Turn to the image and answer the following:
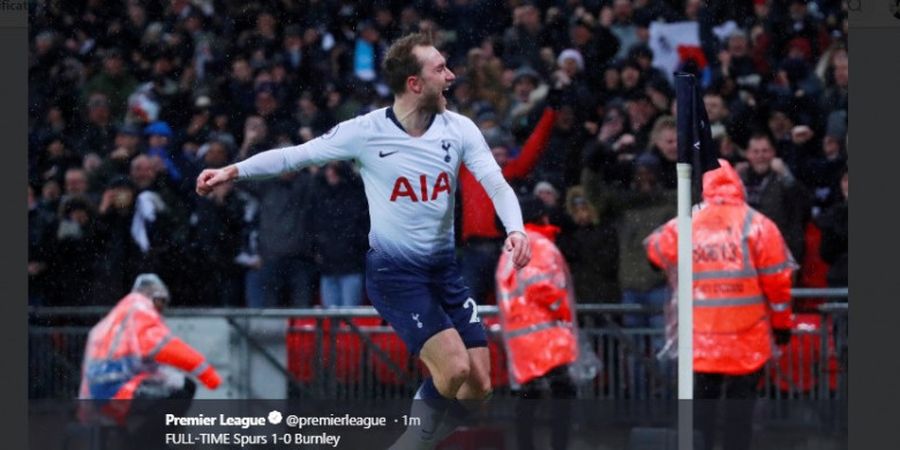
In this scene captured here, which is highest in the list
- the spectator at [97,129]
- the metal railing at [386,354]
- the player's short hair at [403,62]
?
the player's short hair at [403,62]

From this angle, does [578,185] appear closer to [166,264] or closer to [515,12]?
[515,12]

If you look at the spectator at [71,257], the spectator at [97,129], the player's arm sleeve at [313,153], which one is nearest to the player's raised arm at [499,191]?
the player's arm sleeve at [313,153]

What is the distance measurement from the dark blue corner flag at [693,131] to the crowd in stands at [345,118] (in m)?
2.06

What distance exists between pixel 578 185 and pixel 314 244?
61.4 inches

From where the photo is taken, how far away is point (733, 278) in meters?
9.38

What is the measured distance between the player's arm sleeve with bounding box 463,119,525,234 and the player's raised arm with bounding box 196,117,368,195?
51 centimetres

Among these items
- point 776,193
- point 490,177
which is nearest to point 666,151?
point 776,193

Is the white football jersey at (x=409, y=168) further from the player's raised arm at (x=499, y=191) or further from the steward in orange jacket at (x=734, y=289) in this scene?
the steward in orange jacket at (x=734, y=289)

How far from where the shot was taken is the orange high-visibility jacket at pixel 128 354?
9.80 m

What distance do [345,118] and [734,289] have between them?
2467 millimetres

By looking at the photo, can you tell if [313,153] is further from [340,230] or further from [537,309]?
[537,309]

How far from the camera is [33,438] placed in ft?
32.1

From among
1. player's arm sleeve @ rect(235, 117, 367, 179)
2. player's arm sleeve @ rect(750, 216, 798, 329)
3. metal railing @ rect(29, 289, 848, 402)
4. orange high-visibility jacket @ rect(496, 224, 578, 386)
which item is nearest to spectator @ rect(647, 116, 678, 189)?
metal railing @ rect(29, 289, 848, 402)

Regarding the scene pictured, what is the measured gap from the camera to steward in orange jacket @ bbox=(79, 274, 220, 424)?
32.2 feet
